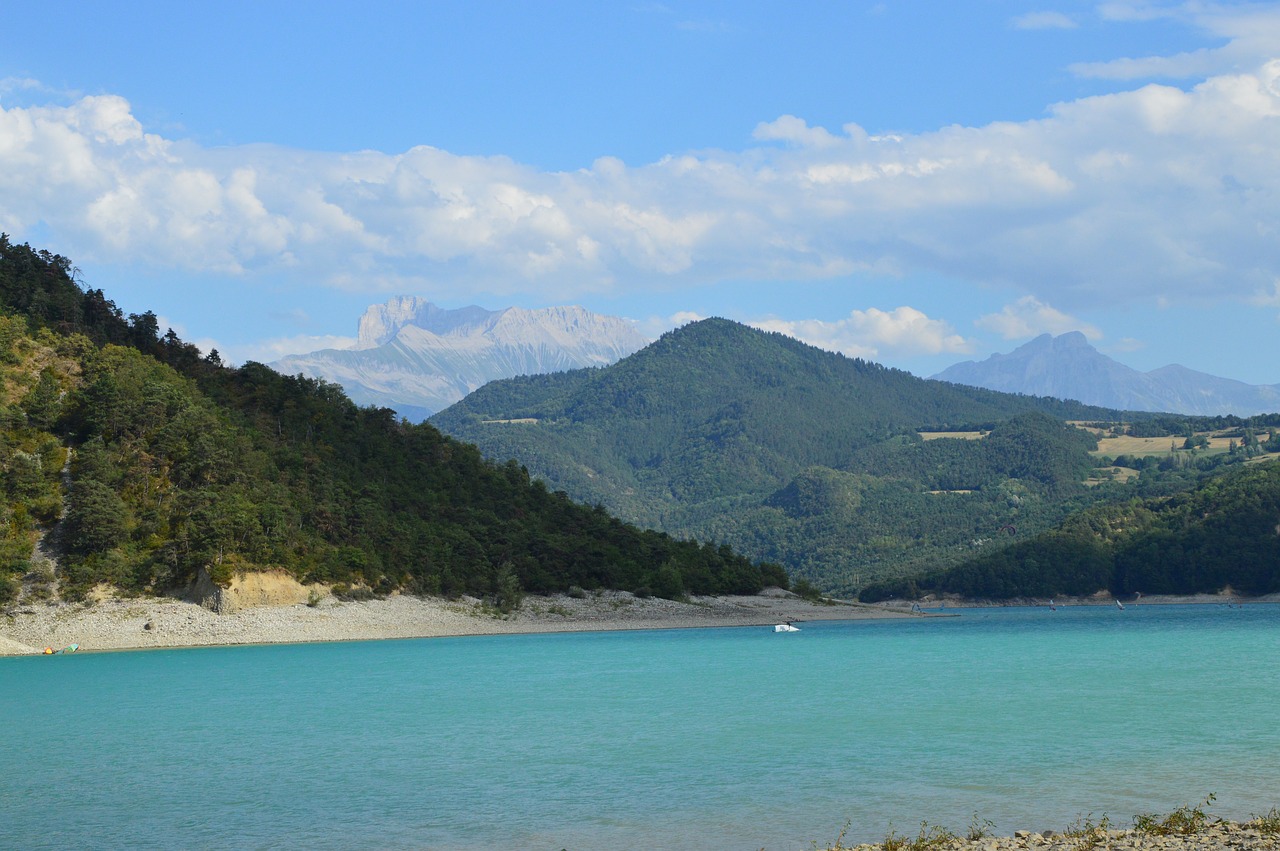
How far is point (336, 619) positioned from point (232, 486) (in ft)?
40.5

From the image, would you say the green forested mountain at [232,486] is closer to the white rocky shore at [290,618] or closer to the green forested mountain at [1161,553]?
the white rocky shore at [290,618]

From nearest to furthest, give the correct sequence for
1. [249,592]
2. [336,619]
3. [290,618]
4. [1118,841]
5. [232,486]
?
[1118,841], [249,592], [290,618], [336,619], [232,486]

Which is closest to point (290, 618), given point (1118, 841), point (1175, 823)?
point (1175, 823)

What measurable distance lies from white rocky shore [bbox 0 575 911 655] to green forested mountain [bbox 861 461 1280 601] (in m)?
94.9

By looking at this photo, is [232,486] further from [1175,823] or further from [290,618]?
[1175,823]

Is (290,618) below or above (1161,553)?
below

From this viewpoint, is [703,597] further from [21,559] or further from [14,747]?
[14,747]

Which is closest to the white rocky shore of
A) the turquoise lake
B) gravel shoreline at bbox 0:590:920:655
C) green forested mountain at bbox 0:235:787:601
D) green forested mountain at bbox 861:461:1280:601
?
gravel shoreline at bbox 0:590:920:655

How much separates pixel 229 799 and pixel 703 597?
92.1 meters

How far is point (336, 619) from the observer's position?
8575cm

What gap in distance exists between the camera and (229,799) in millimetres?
27719

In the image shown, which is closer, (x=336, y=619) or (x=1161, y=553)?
(x=336, y=619)

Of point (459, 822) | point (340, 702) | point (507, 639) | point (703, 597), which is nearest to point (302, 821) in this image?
point (459, 822)

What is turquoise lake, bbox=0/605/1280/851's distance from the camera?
2405 centimetres
